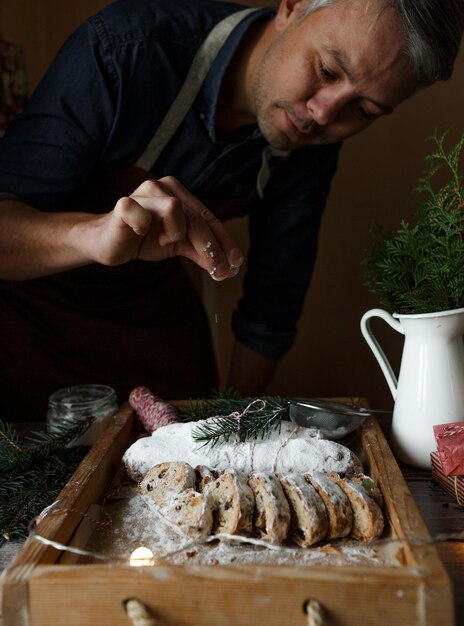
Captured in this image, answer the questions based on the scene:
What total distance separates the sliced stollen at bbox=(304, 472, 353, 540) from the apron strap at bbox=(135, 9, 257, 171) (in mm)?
868

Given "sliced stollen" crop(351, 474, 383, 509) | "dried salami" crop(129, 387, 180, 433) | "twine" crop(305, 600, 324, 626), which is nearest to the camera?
"twine" crop(305, 600, 324, 626)

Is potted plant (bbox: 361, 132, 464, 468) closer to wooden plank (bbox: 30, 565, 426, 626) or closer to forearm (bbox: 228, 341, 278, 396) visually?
wooden plank (bbox: 30, 565, 426, 626)

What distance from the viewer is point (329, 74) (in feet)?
3.96

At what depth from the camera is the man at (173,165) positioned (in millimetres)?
1142

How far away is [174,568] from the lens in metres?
0.55

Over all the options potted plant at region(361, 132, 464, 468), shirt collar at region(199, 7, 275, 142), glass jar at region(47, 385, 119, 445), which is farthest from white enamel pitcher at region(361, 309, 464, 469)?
shirt collar at region(199, 7, 275, 142)

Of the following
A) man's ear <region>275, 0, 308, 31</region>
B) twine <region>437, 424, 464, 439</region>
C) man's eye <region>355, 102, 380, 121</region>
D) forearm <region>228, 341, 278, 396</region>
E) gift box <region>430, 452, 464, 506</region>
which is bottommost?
forearm <region>228, 341, 278, 396</region>

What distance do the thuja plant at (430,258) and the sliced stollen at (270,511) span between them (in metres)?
0.35

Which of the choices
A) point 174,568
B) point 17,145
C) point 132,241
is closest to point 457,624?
point 174,568

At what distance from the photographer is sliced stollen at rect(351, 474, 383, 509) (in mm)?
730

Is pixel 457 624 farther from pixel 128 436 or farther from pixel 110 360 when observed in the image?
pixel 110 360

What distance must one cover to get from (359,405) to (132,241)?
0.45 metres

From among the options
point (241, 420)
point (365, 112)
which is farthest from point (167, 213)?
point (365, 112)

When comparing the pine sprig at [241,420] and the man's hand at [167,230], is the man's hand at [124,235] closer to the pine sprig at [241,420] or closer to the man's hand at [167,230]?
the man's hand at [167,230]
